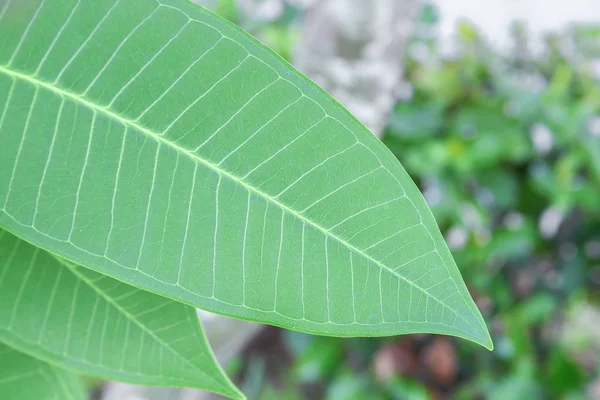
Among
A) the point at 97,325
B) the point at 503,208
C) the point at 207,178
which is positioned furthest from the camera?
the point at 503,208

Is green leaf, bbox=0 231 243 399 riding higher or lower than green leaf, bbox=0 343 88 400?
higher

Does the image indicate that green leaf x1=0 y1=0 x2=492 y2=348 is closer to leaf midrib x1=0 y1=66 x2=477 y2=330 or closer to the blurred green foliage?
leaf midrib x1=0 y1=66 x2=477 y2=330

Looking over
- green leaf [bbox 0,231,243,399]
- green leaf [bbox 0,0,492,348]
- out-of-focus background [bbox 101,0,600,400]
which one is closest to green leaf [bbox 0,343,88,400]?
green leaf [bbox 0,231,243,399]

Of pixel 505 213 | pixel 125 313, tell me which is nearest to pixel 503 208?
pixel 505 213

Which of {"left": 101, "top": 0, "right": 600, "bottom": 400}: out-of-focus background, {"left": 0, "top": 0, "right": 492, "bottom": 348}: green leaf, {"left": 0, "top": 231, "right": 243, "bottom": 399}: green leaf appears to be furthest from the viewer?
{"left": 101, "top": 0, "right": 600, "bottom": 400}: out-of-focus background

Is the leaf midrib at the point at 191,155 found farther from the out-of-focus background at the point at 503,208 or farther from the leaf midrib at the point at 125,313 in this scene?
the out-of-focus background at the point at 503,208

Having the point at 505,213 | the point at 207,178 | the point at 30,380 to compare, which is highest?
the point at 207,178

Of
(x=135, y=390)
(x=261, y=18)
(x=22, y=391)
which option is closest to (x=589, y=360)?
(x=135, y=390)

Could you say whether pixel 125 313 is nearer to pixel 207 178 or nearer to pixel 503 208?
pixel 207 178
